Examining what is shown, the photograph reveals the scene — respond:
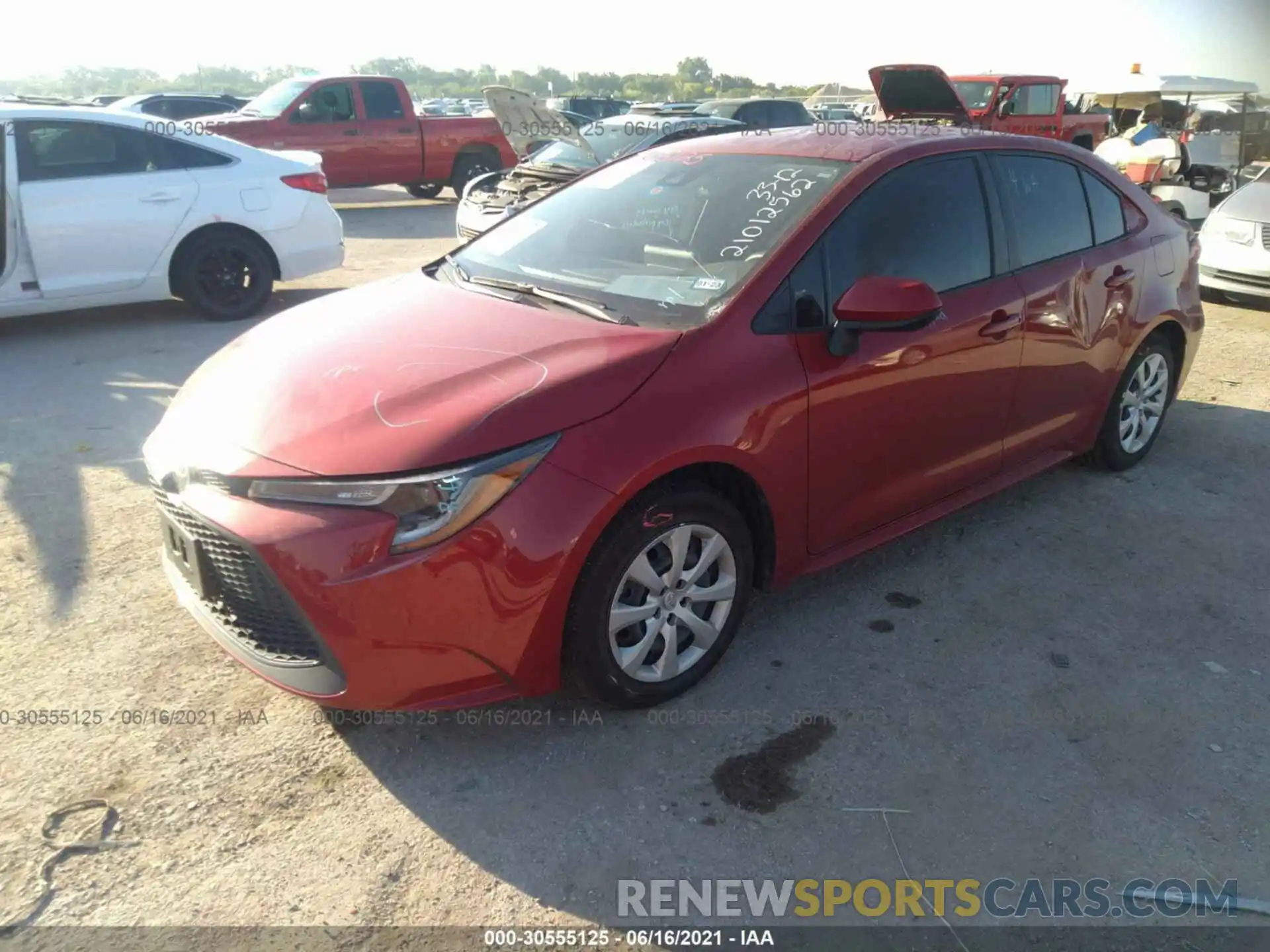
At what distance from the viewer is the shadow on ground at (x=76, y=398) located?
4.17 m

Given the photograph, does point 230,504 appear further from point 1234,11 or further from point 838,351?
point 1234,11

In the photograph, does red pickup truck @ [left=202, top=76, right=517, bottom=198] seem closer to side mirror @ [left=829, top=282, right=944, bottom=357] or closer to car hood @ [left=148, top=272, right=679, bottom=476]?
car hood @ [left=148, top=272, right=679, bottom=476]

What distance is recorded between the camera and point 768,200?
3.41 m

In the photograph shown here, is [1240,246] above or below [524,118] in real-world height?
below

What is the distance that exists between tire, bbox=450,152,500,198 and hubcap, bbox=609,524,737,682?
13.6 meters

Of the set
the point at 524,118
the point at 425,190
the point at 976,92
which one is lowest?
the point at 425,190

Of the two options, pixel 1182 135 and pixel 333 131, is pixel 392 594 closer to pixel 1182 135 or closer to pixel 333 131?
pixel 333 131

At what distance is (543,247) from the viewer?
373cm

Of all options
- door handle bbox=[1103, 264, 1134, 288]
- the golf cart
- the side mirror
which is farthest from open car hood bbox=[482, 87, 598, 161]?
the side mirror

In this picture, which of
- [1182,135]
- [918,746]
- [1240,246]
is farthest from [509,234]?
[1182,135]

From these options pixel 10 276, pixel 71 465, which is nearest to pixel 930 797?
pixel 71 465

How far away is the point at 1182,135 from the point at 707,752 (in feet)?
54.0

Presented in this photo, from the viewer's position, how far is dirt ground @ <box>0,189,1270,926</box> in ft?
8.07

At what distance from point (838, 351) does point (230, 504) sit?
1.86m
